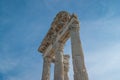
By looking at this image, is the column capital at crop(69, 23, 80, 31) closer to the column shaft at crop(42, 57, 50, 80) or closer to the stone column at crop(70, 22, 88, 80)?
the stone column at crop(70, 22, 88, 80)

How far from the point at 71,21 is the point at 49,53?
22.6 ft

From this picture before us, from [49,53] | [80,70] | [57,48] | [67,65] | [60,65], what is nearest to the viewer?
[80,70]

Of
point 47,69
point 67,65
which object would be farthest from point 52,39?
point 67,65

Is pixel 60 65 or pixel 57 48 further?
pixel 57 48

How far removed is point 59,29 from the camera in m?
23.6

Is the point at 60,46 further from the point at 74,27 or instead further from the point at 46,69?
the point at 46,69

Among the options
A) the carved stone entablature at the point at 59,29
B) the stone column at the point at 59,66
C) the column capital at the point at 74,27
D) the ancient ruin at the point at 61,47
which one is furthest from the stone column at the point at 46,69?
the column capital at the point at 74,27

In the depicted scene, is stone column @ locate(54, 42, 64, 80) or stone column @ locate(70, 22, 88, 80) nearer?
stone column @ locate(70, 22, 88, 80)

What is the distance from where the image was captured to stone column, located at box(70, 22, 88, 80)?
15.8 metres

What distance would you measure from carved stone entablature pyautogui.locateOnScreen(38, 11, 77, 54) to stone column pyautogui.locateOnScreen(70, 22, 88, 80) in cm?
127

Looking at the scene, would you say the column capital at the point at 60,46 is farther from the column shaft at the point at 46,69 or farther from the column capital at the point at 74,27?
the column shaft at the point at 46,69

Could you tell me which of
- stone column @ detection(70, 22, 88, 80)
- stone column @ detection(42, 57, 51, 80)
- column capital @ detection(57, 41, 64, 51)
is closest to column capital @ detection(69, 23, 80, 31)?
stone column @ detection(70, 22, 88, 80)

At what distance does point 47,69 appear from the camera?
24.6 m

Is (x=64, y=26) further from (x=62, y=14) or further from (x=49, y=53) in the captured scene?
(x=49, y=53)
